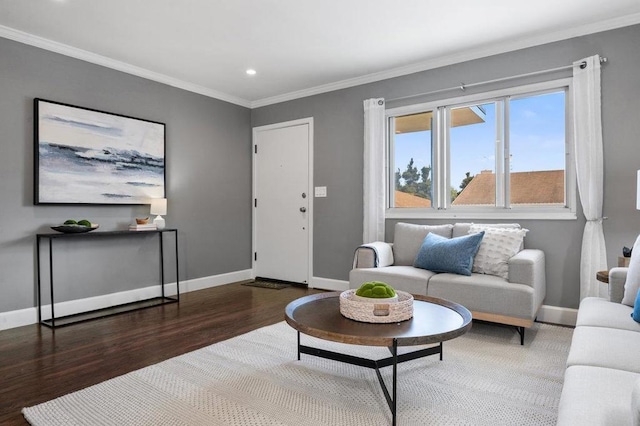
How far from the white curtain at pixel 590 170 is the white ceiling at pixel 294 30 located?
1.50ft

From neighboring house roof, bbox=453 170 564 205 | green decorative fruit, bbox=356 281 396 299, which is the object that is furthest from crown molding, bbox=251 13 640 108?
green decorative fruit, bbox=356 281 396 299

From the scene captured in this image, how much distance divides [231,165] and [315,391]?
373 centimetres

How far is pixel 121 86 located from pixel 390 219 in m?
3.15

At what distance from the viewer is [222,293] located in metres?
4.60

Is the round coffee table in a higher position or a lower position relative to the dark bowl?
lower

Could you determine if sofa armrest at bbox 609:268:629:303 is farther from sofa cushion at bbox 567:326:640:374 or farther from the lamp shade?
the lamp shade

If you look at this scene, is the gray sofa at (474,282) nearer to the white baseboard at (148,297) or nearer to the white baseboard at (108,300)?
the white baseboard at (148,297)

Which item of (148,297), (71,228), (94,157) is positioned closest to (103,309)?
(148,297)

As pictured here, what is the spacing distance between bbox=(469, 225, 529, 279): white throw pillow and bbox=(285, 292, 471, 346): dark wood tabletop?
105 cm

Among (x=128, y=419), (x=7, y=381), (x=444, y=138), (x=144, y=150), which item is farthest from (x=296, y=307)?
(x=144, y=150)

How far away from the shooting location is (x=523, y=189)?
11.9 ft

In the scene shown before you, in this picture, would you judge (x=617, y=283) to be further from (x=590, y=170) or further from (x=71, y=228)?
(x=71, y=228)

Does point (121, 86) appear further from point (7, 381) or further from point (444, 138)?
point (444, 138)

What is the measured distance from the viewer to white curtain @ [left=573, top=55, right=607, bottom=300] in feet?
10.3
